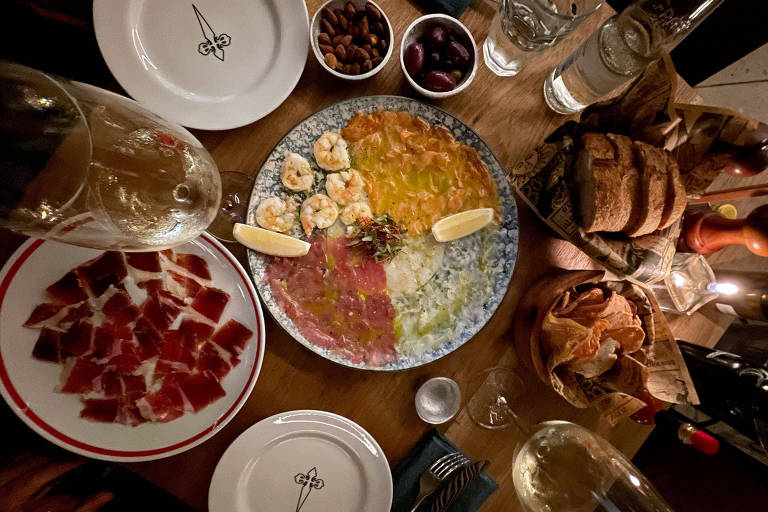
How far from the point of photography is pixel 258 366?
1158 mm

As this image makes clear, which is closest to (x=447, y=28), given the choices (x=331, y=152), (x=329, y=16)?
(x=329, y=16)

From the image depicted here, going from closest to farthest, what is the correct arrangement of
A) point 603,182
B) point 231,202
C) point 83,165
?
point 83,165
point 603,182
point 231,202

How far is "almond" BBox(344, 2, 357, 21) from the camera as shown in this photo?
121 cm

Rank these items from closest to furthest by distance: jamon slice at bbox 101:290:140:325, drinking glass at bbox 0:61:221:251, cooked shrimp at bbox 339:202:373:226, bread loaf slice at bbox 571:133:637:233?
drinking glass at bbox 0:61:221:251 < bread loaf slice at bbox 571:133:637:233 < jamon slice at bbox 101:290:140:325 < cooked shrimp at bbox 339:202:373:226

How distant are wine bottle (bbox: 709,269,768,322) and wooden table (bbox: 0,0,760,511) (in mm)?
405

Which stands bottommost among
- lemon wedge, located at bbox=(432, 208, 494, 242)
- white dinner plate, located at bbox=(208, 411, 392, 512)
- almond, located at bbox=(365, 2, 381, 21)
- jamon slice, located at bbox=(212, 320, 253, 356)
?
white dinner plate, located at bbox=(208, 411, 392, 512)

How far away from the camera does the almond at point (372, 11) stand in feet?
3.93

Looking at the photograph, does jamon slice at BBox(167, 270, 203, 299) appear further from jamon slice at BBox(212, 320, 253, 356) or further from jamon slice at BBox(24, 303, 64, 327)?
jamon slice at BBox(24, 303, 64, 327)

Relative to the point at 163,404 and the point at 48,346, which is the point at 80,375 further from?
the point at 163,404

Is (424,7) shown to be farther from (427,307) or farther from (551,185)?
(427,307)

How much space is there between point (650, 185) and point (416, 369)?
735 millimetres

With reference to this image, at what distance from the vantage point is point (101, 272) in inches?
44.1

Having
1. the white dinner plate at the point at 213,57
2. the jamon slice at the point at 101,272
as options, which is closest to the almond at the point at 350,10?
the white dinner plate at the point at 213,57

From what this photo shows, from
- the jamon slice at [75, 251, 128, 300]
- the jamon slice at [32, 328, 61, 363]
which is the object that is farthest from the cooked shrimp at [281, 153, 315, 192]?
the jamon slice at [32, 328, 61, 363]
